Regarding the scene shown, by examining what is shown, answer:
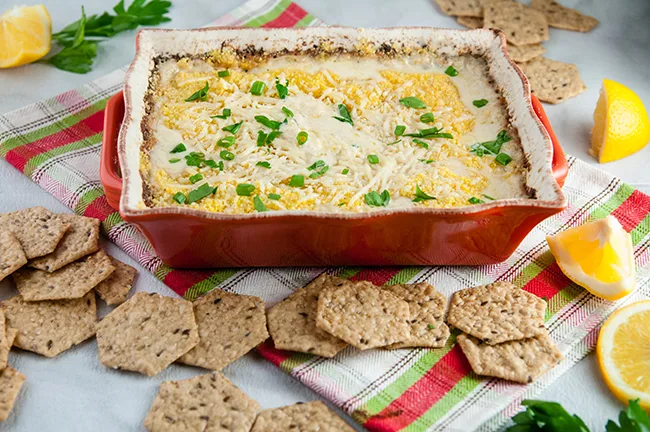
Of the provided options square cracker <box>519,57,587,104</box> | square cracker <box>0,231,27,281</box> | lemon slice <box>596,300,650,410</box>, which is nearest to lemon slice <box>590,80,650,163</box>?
square cracker <box>519,57,587,104</box>

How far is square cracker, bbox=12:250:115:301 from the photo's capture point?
8.99 feet

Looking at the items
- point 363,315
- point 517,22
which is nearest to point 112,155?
point 363,315

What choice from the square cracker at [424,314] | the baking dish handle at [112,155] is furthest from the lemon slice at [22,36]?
the square cracker at [424,314]

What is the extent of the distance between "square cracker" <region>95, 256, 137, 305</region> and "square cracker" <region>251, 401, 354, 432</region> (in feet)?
2.43

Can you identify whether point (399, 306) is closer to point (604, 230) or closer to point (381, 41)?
point (604, 230)

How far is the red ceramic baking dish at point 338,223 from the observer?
2.54 m

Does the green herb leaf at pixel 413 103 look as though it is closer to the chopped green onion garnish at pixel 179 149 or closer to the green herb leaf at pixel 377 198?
the green herb leaf at pixel 377 198

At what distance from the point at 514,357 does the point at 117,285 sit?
1450 millimetres

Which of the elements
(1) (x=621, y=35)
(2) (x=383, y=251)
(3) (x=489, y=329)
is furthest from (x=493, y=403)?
(1) (x=621, y=35)

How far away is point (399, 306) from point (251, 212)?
2.00ft

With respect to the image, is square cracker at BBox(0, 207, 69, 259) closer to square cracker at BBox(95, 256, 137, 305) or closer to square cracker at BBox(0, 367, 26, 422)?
Result: square cracker at BBox(95, 256, 137, 305)

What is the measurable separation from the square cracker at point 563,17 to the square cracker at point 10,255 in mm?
3140

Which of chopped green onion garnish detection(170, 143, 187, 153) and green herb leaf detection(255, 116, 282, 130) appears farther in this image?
green herb leaf detection(255, 116, 282, 130)

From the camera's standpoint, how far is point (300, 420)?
240 cm
